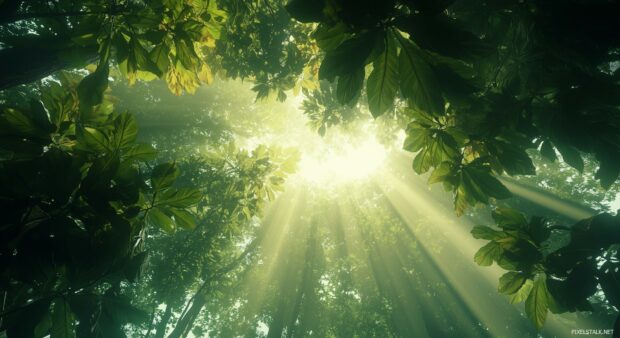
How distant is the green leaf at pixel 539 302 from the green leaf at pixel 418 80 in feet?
4.52

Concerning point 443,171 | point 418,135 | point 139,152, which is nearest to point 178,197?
point 139,152

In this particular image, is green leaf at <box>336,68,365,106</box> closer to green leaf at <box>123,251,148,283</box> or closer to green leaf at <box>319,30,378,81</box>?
green leaf at <box>319,30,378,81</box>

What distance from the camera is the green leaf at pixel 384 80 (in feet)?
3.23

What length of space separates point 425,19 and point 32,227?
4.98ft

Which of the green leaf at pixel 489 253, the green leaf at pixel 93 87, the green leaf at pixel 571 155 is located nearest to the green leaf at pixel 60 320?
the green leaf at pixel 93 87

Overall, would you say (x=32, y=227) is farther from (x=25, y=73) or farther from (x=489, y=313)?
(x=489, y=313)

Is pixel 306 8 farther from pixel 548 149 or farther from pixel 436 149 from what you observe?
pixel 548 149

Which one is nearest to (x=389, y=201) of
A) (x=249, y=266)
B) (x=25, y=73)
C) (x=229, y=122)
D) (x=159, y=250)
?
(x=249, y=266)

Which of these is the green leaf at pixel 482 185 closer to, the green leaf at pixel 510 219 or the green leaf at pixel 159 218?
the green leaf at pixel 510 219

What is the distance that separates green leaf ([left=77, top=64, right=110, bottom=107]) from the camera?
1.58 meters

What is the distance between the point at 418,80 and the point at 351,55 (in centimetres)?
24

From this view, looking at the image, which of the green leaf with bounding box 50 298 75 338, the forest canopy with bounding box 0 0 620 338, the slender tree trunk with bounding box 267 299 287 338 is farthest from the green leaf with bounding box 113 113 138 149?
the slender tree trunk with bounding box 267 299 287 338

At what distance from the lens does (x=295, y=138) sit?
17547 millimetres

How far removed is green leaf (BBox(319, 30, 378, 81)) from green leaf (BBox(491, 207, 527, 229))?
51.5 inches
